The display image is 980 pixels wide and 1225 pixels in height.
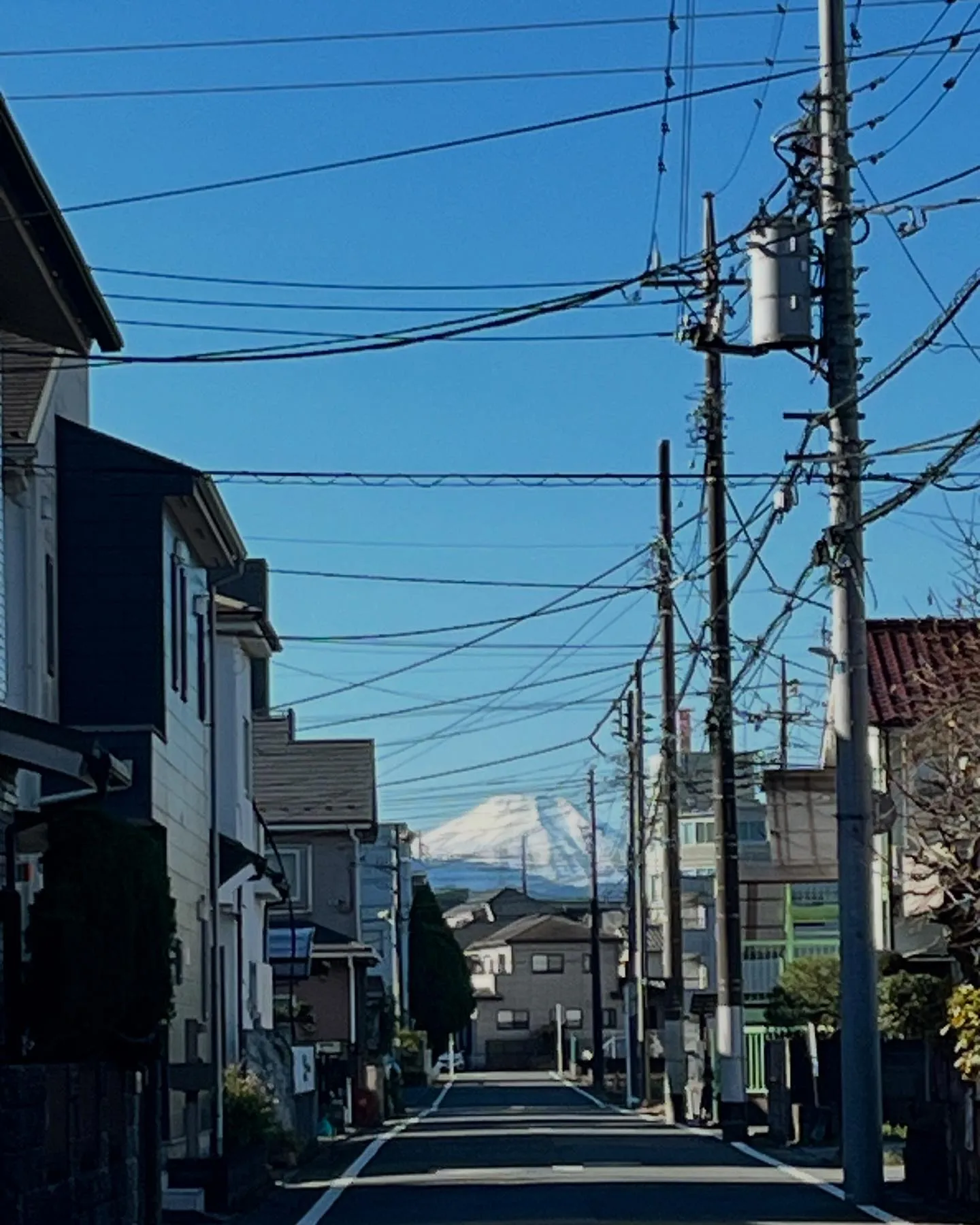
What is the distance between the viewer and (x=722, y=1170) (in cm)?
2552

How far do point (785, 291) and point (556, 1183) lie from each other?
31.7ft

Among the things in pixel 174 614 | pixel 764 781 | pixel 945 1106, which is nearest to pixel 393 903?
pixel 764 781

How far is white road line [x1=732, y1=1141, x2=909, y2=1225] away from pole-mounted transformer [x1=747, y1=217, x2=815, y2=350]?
7.87 m

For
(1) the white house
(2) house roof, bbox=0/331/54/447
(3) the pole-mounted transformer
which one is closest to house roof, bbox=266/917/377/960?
(2) house roof, bbox=0/331/54/447

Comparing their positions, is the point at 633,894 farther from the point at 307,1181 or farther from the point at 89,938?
the point at 89,938

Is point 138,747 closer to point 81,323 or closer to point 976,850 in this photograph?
point 81,323

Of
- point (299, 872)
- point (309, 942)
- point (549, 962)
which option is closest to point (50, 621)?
point (309, 942)

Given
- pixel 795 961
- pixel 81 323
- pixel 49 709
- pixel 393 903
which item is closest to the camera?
pixel 81 323

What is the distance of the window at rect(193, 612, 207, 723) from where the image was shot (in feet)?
94.7

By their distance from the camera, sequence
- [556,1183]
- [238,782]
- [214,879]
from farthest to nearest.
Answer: [238,782], [214,879], [556,1183]

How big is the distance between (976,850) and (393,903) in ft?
207

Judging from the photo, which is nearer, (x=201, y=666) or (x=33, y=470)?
(x=33, y=470)

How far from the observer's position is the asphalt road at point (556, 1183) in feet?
65.0

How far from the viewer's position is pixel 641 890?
52906 millimetres
